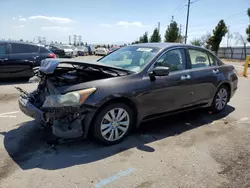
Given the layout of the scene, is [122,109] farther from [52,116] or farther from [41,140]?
[41,140]

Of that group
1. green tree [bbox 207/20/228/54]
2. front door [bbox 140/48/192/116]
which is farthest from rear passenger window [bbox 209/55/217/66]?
green tree [bbox 207/20/228/54]

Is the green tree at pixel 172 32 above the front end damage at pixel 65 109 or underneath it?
above

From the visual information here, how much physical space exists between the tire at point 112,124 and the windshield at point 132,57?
770mm

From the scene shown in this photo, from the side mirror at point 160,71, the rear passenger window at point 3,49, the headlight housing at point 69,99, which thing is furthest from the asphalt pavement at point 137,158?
the rear passenger window at point 3,49

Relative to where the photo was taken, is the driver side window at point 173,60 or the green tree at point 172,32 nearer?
the driver side window at point 173,60

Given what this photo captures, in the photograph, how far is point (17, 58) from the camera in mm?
8773

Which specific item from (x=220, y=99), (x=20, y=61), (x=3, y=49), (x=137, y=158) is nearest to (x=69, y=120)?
(x=137, y=158)

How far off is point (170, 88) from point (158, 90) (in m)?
0.30

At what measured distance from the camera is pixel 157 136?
4285 millimetres

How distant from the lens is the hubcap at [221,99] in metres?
5.56

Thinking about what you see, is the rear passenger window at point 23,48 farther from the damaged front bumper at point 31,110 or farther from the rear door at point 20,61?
the damaged front bumper at point 31,110

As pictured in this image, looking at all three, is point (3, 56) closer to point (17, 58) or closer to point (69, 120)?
point (17, 58)

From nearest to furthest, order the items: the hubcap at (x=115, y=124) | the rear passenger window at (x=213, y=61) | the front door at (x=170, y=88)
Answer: the hubcap at (x=115, y=124) → the front door at (x=170, y=88) → the rear passenger window at (x=213, y=61)

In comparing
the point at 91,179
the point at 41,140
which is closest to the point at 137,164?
the point at 91,179
